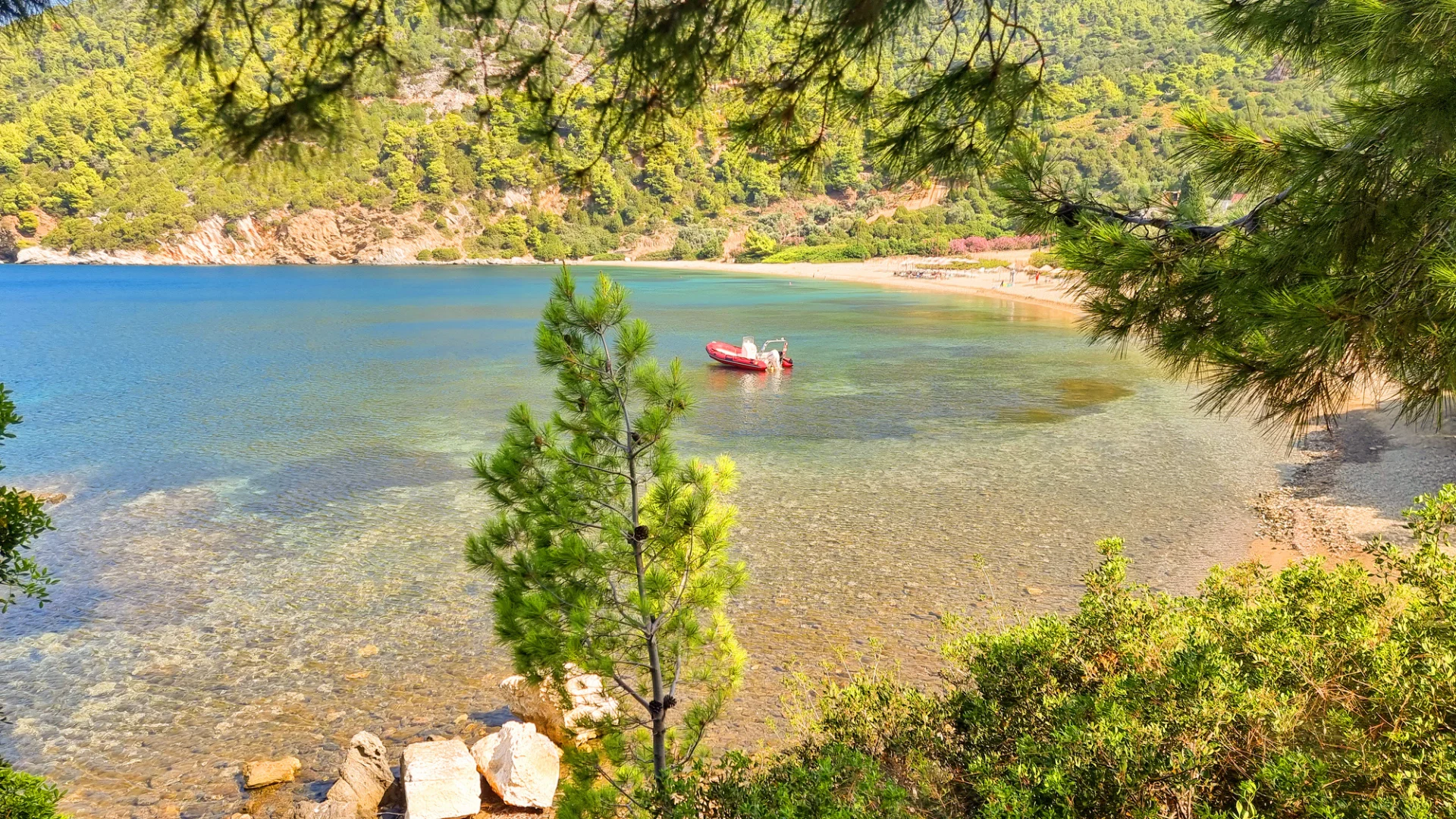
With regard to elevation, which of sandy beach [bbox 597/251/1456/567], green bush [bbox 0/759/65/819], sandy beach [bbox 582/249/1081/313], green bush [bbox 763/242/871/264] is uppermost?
green bush [bbox 763/242/871/264]

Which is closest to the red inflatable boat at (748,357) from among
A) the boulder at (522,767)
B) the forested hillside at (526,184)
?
the forested hillside at (526,184)

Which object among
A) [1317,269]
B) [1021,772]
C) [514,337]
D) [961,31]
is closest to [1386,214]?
[1317,269]

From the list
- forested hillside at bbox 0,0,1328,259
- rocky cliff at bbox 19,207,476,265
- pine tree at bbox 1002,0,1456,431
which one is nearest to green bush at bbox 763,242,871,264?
forested hillside at bbox 0,0,1328,259

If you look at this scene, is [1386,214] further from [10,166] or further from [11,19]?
[10,166]

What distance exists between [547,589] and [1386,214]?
412cm

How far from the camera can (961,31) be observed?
3504mm

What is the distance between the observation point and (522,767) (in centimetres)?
565

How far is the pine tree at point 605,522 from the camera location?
15.3ft

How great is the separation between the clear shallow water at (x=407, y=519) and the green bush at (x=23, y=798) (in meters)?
2.46

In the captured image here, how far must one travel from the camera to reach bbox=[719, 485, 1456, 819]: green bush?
2.77 meters

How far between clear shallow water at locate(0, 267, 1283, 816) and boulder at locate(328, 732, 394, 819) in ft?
1.85

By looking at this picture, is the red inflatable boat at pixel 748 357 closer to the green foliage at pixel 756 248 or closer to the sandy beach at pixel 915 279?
the sandy beach at pixel 915 279

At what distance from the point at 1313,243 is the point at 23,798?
5475 millimetres

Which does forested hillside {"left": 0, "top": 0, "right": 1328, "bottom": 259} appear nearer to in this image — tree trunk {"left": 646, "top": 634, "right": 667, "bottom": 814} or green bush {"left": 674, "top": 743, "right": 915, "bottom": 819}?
tree trunk {"left": 646, "top": 634, "right": 667, "bottom": 814}
